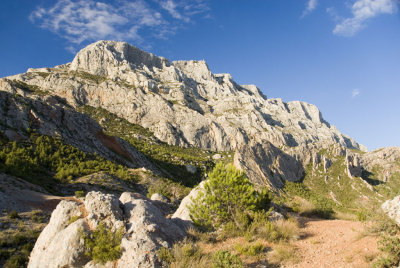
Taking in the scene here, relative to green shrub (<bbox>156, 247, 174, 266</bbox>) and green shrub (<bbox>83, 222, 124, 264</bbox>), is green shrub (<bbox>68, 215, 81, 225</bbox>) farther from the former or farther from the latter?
green shrub (<bbox>156, 247, 174, 266</bbox>)

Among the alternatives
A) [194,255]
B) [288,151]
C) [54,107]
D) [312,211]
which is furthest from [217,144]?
[194,255]

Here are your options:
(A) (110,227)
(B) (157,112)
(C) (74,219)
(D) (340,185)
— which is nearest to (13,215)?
(C) (74,219)

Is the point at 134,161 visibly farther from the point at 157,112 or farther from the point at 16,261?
the point at 157,112

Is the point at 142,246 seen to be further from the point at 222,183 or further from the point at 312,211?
the point at 312,211

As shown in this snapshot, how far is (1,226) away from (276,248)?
1486 cm

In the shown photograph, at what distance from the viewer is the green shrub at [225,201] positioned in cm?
1106

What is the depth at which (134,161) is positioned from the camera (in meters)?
48.3

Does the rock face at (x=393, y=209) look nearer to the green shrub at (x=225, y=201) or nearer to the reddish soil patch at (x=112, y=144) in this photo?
the green shrub at (x=225, y=201)

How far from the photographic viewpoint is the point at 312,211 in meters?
14.4

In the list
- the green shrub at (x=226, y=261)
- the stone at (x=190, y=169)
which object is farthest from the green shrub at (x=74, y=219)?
the stone at (x=190, y=169)

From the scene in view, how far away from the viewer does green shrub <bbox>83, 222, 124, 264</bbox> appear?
734cm

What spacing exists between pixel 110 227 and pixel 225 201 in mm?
5544

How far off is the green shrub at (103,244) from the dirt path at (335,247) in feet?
19.1

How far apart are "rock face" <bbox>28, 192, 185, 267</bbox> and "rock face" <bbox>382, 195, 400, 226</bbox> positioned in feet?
27.1
